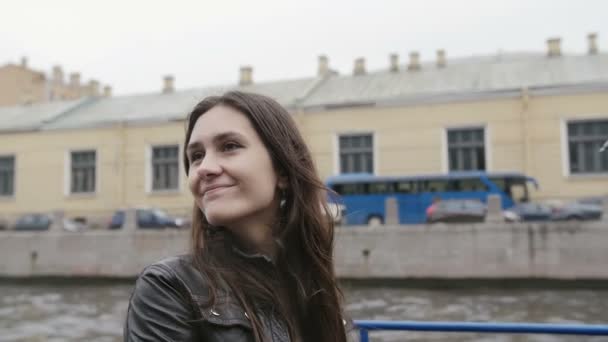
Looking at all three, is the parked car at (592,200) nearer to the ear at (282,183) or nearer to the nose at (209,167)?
the ear at (282,183)

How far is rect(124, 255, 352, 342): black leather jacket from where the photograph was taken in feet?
4.47

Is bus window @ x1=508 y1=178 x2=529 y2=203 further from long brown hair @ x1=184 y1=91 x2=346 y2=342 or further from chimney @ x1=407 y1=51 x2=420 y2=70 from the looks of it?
long brown hair @ x1=184 y1=91 x2=346 y2=342

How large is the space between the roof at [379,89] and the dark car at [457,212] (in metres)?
7.86

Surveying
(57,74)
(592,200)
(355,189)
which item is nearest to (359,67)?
(355,189)

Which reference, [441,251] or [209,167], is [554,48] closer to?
[441,251]

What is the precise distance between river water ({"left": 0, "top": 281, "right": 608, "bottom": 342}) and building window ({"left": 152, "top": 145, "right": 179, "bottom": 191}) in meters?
12.3

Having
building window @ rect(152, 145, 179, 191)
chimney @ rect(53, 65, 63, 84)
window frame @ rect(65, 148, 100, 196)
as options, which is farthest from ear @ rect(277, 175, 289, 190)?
chimney @ rect(53, 65, 63, 84)

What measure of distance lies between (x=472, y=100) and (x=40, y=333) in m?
20.2

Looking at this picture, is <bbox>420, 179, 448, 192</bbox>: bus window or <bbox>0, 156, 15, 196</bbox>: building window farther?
<bbox>0, 156, 15, 196</bbox>: building window

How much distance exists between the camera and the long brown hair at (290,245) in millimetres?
1588

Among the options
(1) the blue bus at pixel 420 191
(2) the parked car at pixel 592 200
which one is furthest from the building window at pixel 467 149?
(2) the parked car at pixel 592 200

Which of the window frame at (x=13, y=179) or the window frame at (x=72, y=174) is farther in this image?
the window frame at (x=13, y=179)

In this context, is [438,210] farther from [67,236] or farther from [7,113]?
[7,113]

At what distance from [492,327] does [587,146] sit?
24530mm
